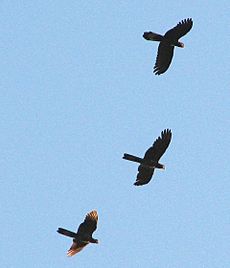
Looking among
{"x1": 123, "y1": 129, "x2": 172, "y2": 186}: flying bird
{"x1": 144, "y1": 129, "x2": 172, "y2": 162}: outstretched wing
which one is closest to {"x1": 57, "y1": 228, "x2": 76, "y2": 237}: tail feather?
{"x1": 123, "y1": 129, "x2": 172, "y2": 186}: flying bird

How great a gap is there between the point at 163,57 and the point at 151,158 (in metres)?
4.42

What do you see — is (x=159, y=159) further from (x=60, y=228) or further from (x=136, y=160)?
(x=60, y=228)

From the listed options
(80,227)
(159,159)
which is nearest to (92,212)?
(80,227)

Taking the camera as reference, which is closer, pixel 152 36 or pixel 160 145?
pixel 152 36

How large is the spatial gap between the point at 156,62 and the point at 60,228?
811cm

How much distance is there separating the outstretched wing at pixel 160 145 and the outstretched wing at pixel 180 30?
4.05 meters

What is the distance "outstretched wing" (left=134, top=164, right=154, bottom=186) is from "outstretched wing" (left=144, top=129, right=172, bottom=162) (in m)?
0.67

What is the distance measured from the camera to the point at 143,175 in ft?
127

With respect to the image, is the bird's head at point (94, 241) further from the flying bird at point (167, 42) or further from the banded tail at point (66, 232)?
the flying bird at point (167, 42)

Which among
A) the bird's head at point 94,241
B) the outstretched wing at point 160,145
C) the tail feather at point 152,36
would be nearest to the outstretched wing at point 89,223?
the bird's head at point 94,241

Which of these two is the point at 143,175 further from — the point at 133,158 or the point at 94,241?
the point at 94,241

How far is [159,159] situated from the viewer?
38531 mm

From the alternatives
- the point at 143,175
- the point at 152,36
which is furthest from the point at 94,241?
the point at 152,36

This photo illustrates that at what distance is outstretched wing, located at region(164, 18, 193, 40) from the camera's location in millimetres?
37000
